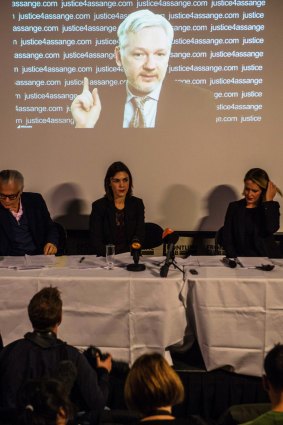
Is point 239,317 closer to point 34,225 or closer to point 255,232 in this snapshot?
point 255,232

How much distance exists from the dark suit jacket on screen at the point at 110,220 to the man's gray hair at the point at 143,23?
152 centimetres

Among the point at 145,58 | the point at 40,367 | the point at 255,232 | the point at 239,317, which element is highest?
the point at 145,58

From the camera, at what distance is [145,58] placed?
4.70 meters

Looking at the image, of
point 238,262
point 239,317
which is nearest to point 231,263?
point 238,262

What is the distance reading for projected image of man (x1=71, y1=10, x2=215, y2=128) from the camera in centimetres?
467

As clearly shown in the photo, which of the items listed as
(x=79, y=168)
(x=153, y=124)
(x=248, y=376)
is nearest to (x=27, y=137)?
(x=79, y=168)

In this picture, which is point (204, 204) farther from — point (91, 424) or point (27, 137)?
point (91, 424)

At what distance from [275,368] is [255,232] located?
2.32 meters

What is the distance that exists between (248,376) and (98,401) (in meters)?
1.24

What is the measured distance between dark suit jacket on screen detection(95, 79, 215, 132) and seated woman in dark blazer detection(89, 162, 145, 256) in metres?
0.91

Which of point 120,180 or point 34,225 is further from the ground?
point 120,180

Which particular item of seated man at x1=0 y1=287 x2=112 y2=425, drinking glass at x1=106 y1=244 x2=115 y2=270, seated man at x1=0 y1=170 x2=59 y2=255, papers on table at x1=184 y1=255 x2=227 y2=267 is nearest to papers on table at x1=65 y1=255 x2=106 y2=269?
drinking glass at x1=106 y1=244 x2=115 y2=270

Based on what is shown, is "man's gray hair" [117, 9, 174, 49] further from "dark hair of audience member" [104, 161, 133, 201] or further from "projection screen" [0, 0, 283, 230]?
"dark hair of audience member" [104, 161, 133, 201]

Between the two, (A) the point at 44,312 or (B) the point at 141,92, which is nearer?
(A) the point at 44,312
